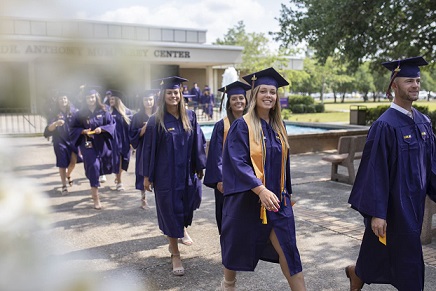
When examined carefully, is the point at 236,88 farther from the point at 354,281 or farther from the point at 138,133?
the point at 138,133

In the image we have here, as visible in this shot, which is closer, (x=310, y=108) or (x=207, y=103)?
(x=207, y=103)

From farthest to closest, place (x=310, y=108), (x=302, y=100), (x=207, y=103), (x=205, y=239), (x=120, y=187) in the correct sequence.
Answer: (x=302, y=100)
(x=310, y=108)
(x=207, y=103)
(x=120, y=187)
(x=205, y=239)

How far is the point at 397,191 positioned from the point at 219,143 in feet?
5.62

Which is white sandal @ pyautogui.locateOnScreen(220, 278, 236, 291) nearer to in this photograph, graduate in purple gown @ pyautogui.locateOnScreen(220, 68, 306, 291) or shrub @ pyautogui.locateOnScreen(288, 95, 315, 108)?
graduate in purple gown @ pyautogui.locateOnScreen(220, 68, 306, 291)

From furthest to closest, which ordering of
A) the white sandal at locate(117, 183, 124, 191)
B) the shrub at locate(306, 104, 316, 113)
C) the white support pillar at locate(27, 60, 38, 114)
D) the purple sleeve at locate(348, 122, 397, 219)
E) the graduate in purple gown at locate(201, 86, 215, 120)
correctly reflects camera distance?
the shrub at locate(306, 104, 316, 113)
the graduate in purple gown at locate(201, 86, 215, 120)
the white sandal at locate(117, 183, 124, 191)
the purple sleeve at locate(348, 122, 397, 219)
the white support pillar at locate(27, 60, 38, 114)

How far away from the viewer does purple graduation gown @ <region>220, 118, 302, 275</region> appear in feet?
10.9

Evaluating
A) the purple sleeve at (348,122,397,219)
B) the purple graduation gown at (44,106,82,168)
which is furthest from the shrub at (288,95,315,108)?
the purple sleeve at (348,122,397,219)

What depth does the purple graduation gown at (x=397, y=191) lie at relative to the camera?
3.24 m

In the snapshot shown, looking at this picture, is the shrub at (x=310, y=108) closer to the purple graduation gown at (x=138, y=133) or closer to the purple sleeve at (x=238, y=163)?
the purple graduation gown at (x=138, y=133)

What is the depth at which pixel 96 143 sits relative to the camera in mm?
7207

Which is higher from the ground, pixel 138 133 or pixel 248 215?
pixel 138 133

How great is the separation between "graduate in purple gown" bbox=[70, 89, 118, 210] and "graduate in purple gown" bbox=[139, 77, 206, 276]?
7.84 feet

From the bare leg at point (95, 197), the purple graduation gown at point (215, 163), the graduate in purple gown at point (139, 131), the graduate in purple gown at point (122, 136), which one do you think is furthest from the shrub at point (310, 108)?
the purple graduation gown at point (215, 163)

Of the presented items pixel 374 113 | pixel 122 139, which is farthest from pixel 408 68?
pixel 374 113
